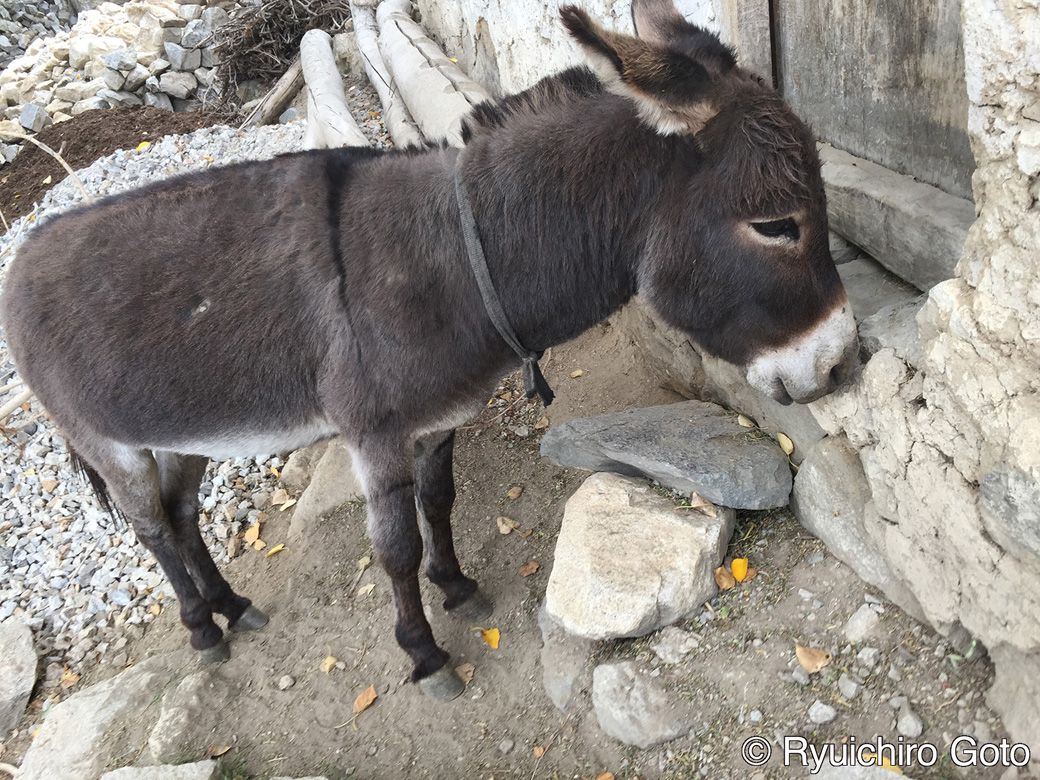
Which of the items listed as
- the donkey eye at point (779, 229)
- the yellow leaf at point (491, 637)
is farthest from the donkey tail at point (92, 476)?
the donkey eye at point (779, 229)

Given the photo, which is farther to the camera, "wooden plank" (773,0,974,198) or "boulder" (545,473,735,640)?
"boulder" (545,473,735,640)

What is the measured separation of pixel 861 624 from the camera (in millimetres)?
2234

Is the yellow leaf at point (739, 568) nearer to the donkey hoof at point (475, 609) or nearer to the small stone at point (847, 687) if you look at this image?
the small stone at point (847, 687)

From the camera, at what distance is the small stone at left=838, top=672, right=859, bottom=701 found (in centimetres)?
211

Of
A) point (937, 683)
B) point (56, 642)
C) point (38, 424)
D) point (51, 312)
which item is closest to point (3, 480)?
point (38, 424)

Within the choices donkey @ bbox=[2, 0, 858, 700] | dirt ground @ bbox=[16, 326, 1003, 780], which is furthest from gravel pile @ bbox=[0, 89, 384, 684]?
donkey @ bbox=[2, 0, 858, 700]

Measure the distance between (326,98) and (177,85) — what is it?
16.8ft

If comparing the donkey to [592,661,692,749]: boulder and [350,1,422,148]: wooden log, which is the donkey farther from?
[350,1,422,148]: wooden log

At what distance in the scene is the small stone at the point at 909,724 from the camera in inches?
77.9

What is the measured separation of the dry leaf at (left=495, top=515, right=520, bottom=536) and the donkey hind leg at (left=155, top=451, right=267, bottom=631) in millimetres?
1098

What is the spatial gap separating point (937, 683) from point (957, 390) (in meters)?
0.82

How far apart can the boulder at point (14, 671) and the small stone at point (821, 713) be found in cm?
331

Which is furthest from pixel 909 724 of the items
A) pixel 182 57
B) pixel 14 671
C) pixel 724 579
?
pixel 182 57

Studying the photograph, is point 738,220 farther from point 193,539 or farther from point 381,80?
point 381,80
